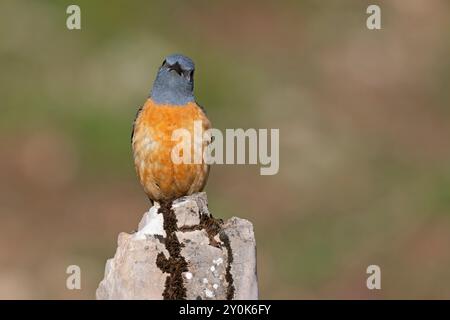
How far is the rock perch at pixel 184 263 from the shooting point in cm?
851

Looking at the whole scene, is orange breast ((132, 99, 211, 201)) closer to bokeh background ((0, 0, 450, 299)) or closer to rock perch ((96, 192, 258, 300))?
rock perch ((96, 192, 258, 300))

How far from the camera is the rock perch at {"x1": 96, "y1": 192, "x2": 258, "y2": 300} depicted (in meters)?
8.51

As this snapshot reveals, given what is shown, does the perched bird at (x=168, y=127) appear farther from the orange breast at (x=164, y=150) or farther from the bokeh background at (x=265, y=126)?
the bokeh background at (x=265, y=126)

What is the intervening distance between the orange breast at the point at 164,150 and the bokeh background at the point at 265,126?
25.9 ft

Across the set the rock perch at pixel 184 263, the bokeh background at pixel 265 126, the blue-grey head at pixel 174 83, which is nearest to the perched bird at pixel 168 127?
the blue-grey head at pixel 174 83

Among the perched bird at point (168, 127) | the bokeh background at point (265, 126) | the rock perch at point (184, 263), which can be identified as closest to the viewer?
the rock perch at point (184, 263)

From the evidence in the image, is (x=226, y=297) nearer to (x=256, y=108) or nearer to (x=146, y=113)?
(x=146, y=113)

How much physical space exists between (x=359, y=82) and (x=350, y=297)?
8671 millimetres

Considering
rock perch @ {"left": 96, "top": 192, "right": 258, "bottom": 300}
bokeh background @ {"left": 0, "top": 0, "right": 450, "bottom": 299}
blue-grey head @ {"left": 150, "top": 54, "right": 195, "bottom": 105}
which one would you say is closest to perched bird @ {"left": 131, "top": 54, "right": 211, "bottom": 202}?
blue-grey head @ {"left": 150, "top": 54, "right": 195, "bottom": 105}

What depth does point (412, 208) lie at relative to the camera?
23.8 m
